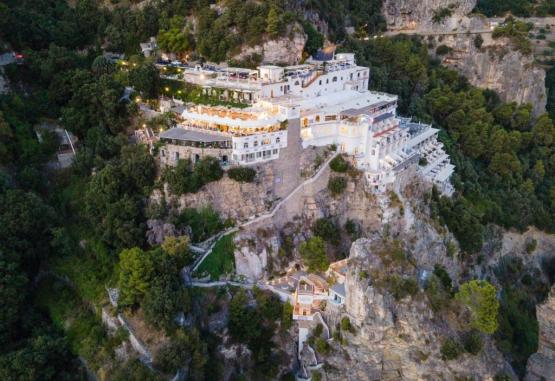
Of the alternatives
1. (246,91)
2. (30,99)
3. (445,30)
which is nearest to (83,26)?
(30,99)

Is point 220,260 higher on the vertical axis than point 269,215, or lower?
lower

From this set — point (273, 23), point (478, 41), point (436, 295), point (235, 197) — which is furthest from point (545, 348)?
point (478, 41)

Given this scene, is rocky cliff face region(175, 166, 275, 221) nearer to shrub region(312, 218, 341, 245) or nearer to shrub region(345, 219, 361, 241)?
shrub region(312, 218, 341, 245)

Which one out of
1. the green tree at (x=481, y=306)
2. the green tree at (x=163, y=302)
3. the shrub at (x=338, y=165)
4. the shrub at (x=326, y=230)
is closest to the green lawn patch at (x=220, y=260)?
the green tree at (x=163, y=302)

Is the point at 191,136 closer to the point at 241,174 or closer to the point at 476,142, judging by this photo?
the point at 241,174

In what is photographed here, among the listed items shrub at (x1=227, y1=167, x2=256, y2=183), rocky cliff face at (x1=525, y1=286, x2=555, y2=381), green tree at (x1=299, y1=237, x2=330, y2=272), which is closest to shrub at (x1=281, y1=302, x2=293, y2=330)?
green tree at (x1=299, y1=237, x2=330, y2=272)

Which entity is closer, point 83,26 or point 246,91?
point 246,91

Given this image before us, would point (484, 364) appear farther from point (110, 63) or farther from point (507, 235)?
point (110, 63)
